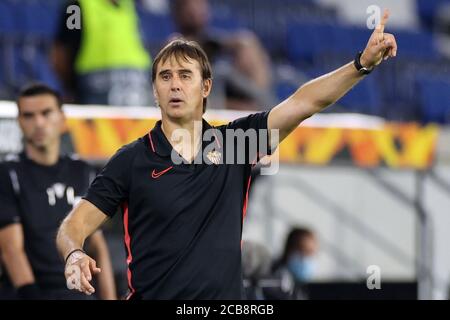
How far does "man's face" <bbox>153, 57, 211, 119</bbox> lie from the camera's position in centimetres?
488

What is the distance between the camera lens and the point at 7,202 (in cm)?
666

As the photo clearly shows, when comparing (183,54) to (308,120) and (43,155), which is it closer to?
(43,155)

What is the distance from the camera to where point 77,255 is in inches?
186

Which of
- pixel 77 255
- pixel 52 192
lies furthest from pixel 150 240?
pixel 52 192

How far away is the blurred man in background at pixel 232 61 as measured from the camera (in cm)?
1203

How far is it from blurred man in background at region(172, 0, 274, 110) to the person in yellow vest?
1.19 meters

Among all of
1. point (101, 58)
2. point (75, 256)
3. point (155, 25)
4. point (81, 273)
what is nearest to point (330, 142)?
point (101, 58)

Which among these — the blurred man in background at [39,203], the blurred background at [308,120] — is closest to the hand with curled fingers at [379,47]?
the blurred man in background at [39,203]

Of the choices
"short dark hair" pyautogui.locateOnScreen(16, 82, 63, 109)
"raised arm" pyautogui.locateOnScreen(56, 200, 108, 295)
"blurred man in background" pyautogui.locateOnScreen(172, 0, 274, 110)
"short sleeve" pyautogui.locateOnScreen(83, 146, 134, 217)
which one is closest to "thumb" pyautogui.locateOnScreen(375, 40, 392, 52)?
Result: "short sleeve" pyautogui.locateOnScreen(83, 146, 134, 217)

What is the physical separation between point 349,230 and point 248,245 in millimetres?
6396

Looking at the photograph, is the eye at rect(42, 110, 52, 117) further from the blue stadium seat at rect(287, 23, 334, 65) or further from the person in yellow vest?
the blue stadium seat at rect(287, 23, 334, 65)

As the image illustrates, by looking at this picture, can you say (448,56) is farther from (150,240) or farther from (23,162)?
(150,240)

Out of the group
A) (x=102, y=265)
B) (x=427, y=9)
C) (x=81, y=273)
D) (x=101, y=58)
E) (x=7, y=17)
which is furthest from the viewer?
(x=427, y=9)

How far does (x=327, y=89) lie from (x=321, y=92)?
0.03m
